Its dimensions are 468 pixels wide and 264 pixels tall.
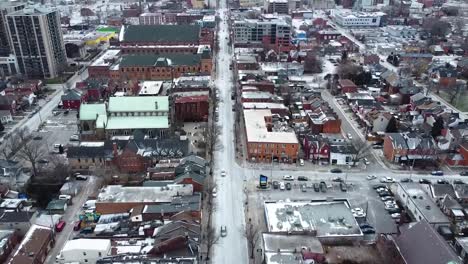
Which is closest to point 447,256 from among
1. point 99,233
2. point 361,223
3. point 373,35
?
point 361,223

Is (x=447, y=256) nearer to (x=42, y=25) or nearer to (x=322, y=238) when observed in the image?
(x=322, y=238)

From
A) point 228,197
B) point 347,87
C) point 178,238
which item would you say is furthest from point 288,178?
point 347,87

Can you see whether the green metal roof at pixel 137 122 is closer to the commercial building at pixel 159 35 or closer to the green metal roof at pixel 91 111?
the green metal roof at pixel 91 111

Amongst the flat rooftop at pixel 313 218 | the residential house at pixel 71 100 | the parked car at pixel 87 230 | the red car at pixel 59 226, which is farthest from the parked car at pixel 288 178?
the residential house at pixel 71 100

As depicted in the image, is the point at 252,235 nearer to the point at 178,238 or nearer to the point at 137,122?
the point at 178,238

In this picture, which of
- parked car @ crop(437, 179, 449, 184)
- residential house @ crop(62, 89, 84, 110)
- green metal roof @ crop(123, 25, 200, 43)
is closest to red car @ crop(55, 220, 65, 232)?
residential house @ crop(62, 89, 84, 110)

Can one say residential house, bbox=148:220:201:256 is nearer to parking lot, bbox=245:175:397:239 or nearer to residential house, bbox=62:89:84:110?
parking lot, bbox=245:175:397:239
